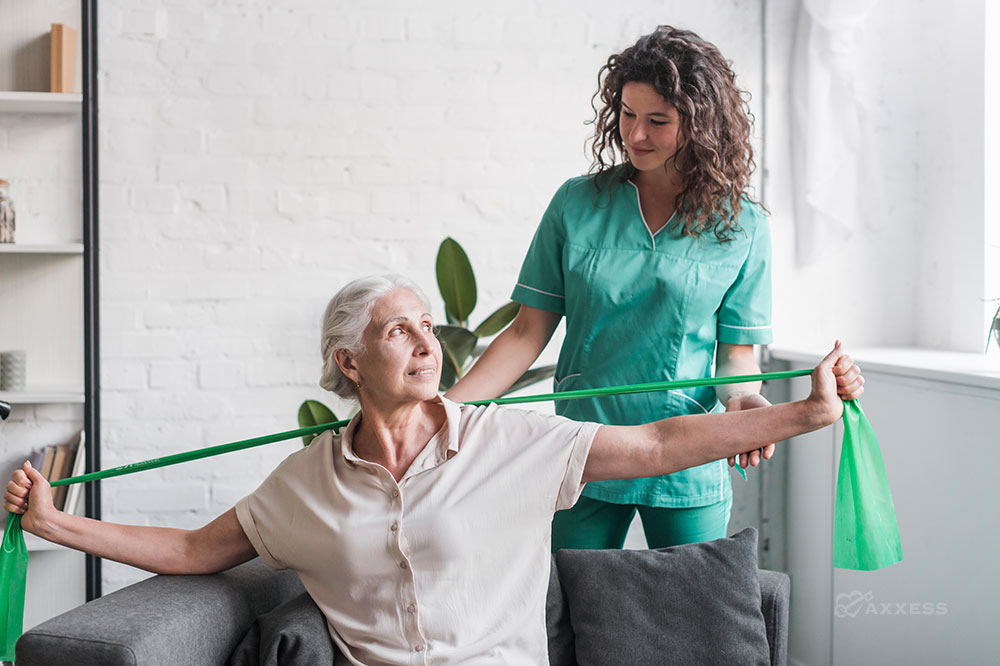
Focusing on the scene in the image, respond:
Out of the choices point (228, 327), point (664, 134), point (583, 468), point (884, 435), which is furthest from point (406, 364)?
point (884, 435)

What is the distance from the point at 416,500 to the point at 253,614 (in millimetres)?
423

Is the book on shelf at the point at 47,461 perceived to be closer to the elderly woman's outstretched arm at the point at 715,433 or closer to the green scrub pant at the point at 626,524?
the green scrub pant at the point at 626,524

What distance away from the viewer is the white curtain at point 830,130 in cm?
282

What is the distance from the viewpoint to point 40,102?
8.39ft

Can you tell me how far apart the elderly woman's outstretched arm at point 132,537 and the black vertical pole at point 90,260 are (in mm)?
980

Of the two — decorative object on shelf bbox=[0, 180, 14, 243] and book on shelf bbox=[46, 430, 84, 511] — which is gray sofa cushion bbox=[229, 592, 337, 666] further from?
decorative object on shelf bbox=[0, 180, 14, 243]

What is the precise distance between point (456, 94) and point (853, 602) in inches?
76.5

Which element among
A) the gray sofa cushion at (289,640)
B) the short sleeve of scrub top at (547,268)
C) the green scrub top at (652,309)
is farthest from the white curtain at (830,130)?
the gray sofa cushion at (289,640)

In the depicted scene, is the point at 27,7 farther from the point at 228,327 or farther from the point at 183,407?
the point at 183,407

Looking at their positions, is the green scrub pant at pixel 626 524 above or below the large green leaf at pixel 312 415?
below

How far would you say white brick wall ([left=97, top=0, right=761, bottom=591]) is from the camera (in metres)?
2.72

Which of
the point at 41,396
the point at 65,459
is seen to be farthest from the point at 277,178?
the point at 65,459

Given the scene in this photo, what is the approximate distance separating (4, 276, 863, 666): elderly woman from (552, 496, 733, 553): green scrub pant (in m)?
0.26

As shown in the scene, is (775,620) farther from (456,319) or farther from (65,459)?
(65,459)
